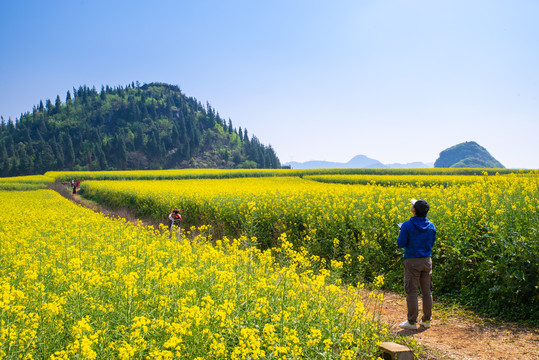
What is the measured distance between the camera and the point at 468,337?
18.2 ft

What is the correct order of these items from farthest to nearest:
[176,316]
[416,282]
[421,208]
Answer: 1. [416,282]
2. [421,208]
3. [176,316]

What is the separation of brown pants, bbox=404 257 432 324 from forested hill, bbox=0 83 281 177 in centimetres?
12052

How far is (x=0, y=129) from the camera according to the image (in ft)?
464

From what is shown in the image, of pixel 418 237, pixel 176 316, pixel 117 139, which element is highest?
pixel 117 139

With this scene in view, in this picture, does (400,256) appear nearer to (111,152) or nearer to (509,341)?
(509,341)

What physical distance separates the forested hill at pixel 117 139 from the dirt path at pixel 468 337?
121m

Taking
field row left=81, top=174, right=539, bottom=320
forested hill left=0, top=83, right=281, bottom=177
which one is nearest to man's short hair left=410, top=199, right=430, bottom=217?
field row left=81, top=174, right=539, bottom=320

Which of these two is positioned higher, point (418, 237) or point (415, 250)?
point (418, 237)

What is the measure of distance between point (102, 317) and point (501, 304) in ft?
22.3

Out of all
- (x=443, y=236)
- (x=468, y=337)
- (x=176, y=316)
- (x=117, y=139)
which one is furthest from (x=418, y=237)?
(x=117, y=139)

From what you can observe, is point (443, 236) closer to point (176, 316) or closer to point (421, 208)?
point (421, 208)

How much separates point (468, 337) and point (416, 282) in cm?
115

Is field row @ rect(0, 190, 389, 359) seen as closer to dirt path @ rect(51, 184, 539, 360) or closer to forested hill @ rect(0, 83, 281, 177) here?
dirt path @ rect(51, 184, 539, 360)

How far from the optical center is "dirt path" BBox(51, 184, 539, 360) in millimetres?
4957
